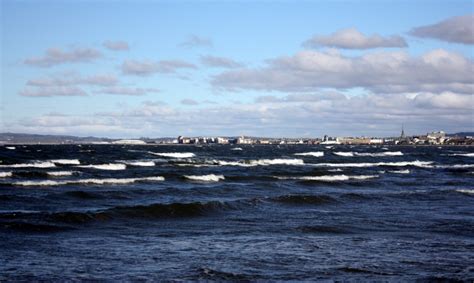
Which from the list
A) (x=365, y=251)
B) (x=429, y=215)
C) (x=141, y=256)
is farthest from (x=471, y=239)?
(x=141, y=256)

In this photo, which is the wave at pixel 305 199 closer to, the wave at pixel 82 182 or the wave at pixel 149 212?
the wave at pixel 149 212

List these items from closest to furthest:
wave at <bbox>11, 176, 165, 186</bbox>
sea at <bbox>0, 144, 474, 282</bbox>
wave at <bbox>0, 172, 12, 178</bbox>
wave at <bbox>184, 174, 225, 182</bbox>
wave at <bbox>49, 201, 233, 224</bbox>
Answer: sea at <bbox>0, 144, 474, 282</bbox>, wave at <bbox>49, 201, 233, 224</bbox>, wave at <bbox>11, 176, 165, 186</bbox>, wave at <bbox>0, 172, 12, 178</bbox>, wave at <bbox>184, 174, 225, 182</bbox>

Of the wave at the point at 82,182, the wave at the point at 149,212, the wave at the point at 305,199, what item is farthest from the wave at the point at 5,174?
the wave at the point at 305,199

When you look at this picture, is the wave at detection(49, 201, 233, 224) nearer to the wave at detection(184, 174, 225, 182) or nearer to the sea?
the sea

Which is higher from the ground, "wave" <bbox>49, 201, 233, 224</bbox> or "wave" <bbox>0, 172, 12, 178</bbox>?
"wave" <bbox>0, 172, 12, 178</bbox>

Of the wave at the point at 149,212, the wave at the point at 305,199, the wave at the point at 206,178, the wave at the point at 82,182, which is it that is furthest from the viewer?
the wave at the point at 206,178

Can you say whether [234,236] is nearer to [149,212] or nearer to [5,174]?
[149,212]

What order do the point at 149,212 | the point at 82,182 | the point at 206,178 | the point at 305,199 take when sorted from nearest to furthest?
the point at 149,212, the point at 305,199, the point at 82,182, the point at 206,178

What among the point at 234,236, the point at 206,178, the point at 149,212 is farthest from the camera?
the point at 206,178

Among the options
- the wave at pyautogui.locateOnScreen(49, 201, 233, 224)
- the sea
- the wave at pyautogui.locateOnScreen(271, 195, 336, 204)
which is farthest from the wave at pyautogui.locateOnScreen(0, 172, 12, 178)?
the wave at pyautogui.locateOnScreen(271, 195, 336, 204)

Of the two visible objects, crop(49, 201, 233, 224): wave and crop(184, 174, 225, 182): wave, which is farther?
crop(184, 174, 225, 182): wave

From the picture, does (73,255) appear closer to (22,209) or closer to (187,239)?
(187,239)

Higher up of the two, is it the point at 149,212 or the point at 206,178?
the point at 206,178

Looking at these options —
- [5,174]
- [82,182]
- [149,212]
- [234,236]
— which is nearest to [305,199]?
[149,212]
